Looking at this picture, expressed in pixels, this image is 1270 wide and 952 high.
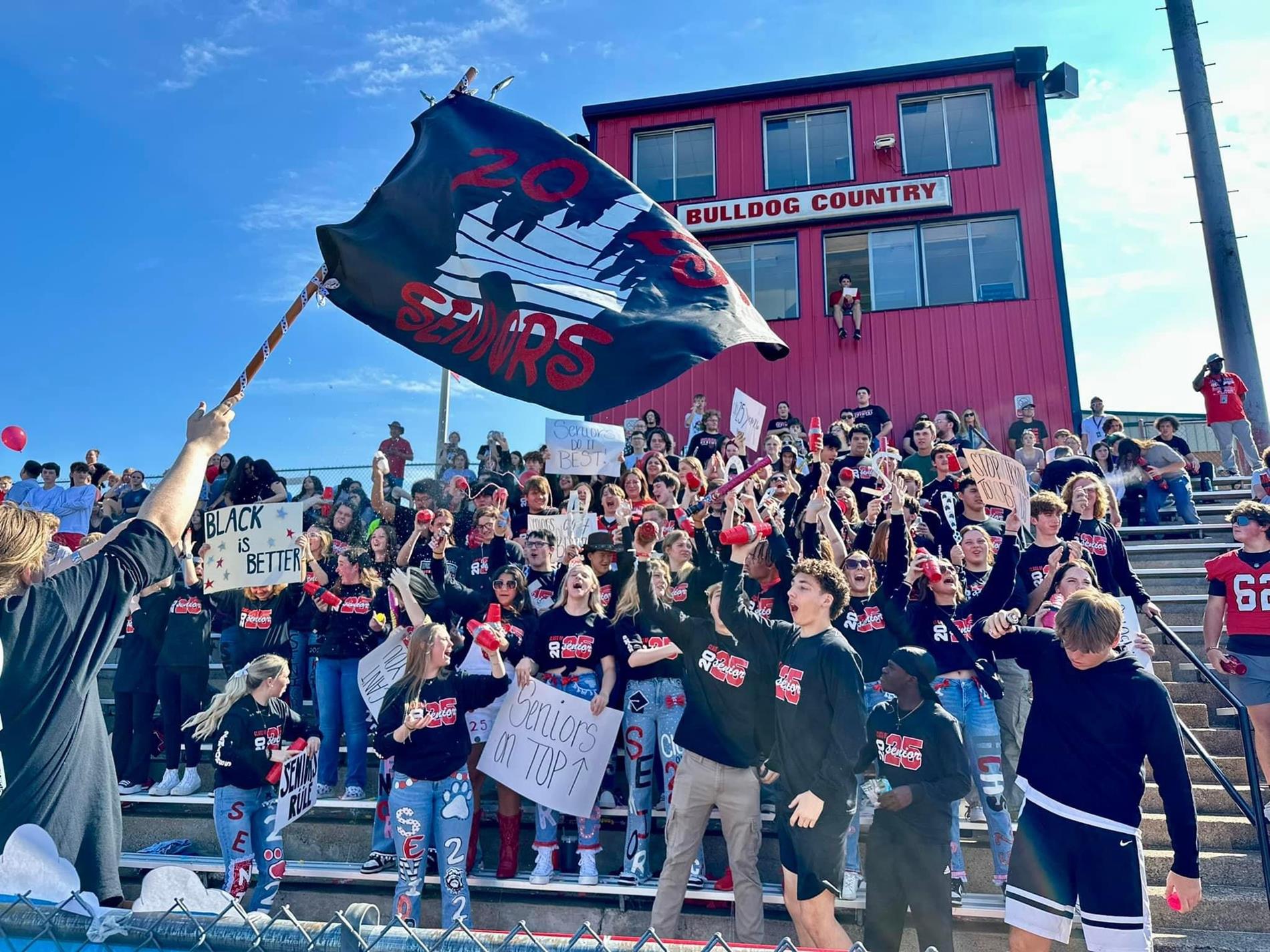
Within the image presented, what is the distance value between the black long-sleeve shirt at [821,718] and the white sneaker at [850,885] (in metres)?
1.04

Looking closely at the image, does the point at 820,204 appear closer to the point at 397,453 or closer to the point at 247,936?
Result: the point at 397,453

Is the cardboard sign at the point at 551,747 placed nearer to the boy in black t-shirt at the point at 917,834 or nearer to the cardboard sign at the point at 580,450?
the boy in black t-shirt at the point at 917,834

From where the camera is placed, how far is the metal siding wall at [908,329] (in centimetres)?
1741

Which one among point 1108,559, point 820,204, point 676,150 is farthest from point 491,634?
point 676,150

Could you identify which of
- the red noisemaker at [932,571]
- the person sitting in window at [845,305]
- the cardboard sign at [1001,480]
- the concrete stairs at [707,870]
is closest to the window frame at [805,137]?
the person sitting in window at [845,305]

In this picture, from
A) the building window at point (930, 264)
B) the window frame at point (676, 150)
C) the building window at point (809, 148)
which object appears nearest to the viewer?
the building window at point (930, 264)

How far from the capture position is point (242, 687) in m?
6.26

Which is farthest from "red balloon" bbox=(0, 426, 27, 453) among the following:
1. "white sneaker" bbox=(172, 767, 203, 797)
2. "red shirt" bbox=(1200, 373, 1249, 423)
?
"red shirt" bbox=(1200, 373, 1249, 423)

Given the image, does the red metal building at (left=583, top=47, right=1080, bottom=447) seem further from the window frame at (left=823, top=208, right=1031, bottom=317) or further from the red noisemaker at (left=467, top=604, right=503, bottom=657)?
the red noisemaker at (left=467, top=604, right=503, bottom=657)

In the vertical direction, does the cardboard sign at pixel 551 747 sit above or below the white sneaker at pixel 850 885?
above

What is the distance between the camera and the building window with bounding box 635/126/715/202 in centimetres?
1967

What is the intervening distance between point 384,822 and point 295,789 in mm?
712

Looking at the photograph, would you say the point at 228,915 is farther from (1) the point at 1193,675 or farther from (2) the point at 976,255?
(2) the point at 976,255

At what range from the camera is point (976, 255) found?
18.1 metres
